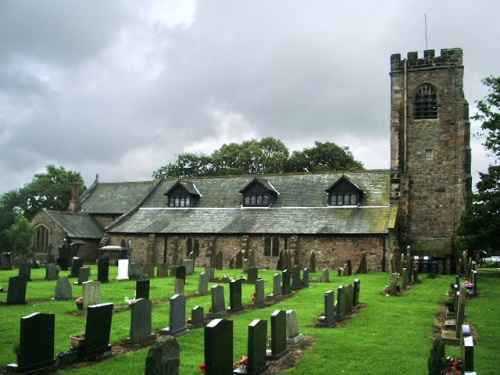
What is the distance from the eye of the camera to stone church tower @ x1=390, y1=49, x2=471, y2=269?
1469 inches

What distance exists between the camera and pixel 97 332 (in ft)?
38.6

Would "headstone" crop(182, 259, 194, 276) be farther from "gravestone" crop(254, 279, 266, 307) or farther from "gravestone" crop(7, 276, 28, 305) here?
"gravestone" crop(7, 276, 28, 305)

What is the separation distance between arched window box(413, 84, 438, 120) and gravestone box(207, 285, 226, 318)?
27581 millimetres

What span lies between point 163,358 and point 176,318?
5.67 meters

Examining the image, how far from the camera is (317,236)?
3653cm

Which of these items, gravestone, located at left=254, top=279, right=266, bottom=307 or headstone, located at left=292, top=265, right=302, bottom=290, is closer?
gravestone, located at left=254, top=279, right=266, bottom=307

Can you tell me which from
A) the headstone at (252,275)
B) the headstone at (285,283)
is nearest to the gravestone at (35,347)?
the headstone at (285,283)

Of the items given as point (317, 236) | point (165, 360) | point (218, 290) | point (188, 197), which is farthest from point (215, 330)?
point (188, 197)

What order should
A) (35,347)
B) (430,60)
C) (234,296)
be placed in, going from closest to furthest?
(35,347)
(234,296)
(430,60)

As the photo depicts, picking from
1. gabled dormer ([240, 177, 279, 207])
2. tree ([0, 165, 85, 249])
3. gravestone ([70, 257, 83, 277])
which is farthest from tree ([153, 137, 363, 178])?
gravestone ([70, 257, 83, 277])

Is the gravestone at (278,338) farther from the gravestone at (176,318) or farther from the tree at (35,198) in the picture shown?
the tree at (35,198)

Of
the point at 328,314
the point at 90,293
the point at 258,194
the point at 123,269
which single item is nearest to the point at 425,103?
the point at 258,194

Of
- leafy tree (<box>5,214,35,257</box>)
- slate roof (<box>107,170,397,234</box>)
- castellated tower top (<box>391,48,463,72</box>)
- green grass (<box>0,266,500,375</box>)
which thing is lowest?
green grass (<box>0,266,500,375</box>)

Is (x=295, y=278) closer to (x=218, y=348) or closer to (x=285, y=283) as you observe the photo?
(x=285, y=283)
